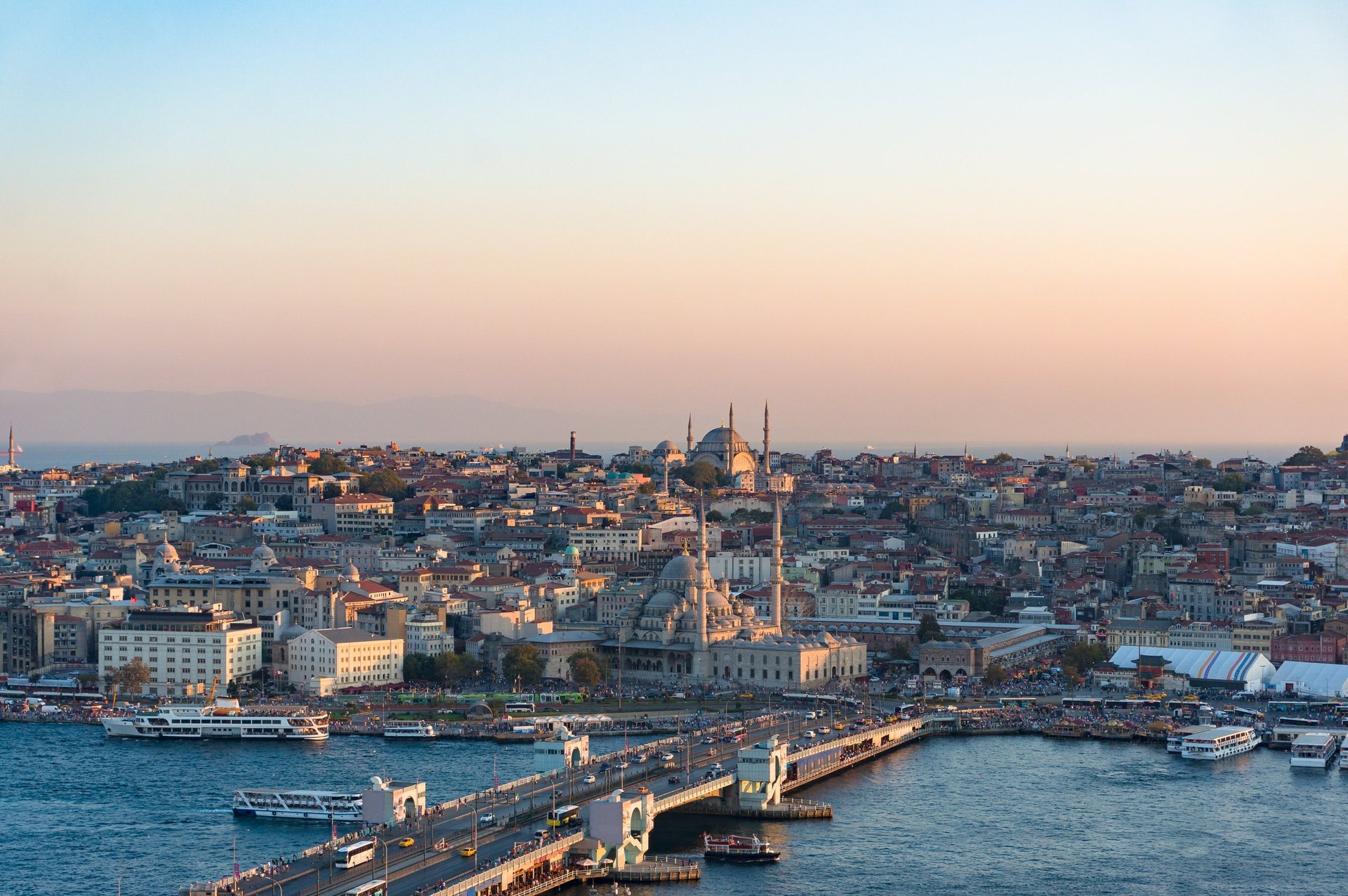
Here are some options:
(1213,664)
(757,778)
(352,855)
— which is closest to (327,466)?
(1213,664)

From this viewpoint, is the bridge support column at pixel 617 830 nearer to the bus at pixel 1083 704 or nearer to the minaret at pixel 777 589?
the bus at pixel 1083 704

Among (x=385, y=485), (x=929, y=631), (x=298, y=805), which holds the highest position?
(x=385, y=485)

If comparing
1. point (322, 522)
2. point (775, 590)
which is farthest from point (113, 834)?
point (322, 522)

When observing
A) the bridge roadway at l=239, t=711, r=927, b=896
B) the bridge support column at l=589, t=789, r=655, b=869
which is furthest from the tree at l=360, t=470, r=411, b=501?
the bridge support column at l=589, t=789, r=655, b=869

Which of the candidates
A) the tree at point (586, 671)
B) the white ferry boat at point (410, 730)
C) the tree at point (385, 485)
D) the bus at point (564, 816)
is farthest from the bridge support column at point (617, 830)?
the tree at point (385, 485)

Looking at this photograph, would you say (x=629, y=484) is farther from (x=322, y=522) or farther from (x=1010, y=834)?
(x=1010, y=834)

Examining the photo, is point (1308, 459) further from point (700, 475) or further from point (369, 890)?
point (369, 890)

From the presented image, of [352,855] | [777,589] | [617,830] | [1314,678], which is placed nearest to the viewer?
[352,855]

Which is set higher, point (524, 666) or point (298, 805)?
point (524, 666)
